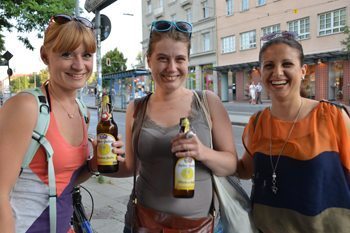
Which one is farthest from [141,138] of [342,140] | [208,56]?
[208,56]

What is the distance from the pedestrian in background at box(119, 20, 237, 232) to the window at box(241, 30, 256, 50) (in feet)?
104

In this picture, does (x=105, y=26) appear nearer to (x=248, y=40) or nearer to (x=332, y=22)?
(x=332, y=22)

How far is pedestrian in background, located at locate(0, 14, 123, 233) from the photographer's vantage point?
1702 mm

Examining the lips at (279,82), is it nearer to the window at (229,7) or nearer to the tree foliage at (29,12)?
the tree foliage at (29,12)

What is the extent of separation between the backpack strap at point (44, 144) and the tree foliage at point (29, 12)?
22.3 ft

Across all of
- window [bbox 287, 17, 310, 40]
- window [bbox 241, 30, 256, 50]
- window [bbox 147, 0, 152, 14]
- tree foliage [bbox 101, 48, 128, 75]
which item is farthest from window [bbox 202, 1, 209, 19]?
tree foliage [bbox 101, 48, 128, 75]

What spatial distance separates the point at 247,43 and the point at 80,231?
32.7 meters

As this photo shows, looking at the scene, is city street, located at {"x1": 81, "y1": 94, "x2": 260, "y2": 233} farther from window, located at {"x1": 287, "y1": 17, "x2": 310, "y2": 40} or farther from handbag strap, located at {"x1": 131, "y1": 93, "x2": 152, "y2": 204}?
window, located at {"x1": 287, "y1": 17, "x2": 310, "y2": 40}

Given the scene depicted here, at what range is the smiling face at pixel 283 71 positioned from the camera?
215 cm

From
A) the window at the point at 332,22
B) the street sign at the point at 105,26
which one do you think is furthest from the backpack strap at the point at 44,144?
the window at the point at 332,22

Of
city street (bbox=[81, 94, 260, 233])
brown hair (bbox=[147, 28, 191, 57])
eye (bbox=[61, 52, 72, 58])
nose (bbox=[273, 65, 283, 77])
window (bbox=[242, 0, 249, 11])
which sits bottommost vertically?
city street (bbox=[81, 94, 260, 233])

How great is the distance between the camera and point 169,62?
218 cm

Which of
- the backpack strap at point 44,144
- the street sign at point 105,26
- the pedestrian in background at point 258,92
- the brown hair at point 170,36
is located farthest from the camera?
the pedestrian in background at point 258,92

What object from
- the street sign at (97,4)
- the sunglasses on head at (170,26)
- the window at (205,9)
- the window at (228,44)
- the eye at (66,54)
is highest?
the window at (205,9)
